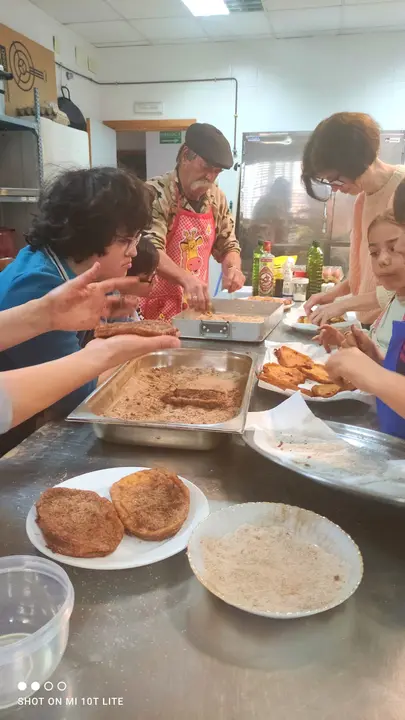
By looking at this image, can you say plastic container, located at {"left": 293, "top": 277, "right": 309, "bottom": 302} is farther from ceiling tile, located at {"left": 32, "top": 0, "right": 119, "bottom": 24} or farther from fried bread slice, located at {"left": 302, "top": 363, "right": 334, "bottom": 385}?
ceiling tile, located at {"left": 32, "top": 0, "right": 119, "bottom": 24}

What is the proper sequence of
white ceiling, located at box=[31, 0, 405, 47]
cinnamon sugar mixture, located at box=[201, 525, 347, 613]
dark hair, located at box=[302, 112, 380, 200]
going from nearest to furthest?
cinnamon sugar mixture, located at box=[201, 525, 347, 613]
dark hair, located at box=[302, 112, 380, 200]
white ceiling, located at box=[31, 0, 405, 47]

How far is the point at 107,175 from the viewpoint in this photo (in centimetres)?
182

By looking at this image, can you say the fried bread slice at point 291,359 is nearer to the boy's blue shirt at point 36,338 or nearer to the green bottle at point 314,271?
the boy's blue shirt at point 36,338

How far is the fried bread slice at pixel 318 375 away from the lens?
185 cm

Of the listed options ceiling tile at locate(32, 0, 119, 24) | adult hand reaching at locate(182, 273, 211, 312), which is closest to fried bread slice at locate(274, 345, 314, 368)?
adult hand reaching at locate(182, 273, 211, 312)

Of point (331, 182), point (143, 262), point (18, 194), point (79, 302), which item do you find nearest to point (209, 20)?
point (18, 194)

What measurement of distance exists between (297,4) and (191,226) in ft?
10.0

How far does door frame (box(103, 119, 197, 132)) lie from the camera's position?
6.29 metres

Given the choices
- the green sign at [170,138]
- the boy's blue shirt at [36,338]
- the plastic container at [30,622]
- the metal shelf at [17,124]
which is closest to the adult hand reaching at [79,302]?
the boy's blue shirt at [36,338]

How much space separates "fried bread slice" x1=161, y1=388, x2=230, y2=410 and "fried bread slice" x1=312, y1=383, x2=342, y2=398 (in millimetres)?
300

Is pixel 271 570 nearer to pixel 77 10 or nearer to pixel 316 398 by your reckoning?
pixel 316 398

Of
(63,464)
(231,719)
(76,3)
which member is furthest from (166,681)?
(76,3)

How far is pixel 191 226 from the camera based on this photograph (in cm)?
314

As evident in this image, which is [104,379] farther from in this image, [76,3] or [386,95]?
[386,95]
